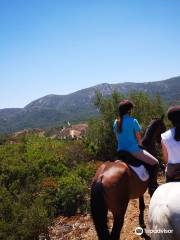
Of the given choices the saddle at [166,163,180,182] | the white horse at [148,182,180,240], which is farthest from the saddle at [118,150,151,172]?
the white horse at [148,182,180,240]

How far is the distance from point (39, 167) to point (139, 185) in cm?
730

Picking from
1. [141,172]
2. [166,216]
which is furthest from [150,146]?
[166,216]

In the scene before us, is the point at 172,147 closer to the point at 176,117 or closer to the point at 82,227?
the point at 176,117

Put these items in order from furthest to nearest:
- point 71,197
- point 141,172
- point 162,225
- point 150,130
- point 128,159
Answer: point 71,197, point 150,130, point 141,172, point 128,159, point 162,225

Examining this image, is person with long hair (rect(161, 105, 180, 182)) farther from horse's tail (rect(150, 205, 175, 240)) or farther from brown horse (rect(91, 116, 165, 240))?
horse's tail (rect(150, 205, 175, 240))

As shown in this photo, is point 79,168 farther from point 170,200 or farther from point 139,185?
point 170,200

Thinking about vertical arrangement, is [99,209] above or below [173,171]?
below

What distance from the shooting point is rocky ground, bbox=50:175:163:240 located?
788cm

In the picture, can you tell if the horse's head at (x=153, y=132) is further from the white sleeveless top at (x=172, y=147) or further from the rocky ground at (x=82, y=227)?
the white sleeveless top at (x=172, y=147)

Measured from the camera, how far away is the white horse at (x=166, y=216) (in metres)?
3.87

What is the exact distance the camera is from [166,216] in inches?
154

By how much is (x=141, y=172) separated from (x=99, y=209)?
1.31m

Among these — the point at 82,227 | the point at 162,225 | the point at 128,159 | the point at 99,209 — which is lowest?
the point at 82,227

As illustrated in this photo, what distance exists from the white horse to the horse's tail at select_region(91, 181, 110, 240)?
1.72 metres
